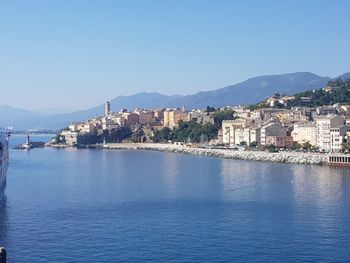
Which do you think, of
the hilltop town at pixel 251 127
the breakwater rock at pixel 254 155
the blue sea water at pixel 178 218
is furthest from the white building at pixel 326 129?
the blue sea water at pixel 178 218

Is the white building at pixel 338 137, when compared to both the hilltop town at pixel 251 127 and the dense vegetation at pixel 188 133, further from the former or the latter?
the dense vegetation at pixel 188 133

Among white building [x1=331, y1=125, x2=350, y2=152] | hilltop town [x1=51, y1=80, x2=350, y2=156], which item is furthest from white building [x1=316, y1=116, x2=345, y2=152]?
white building [x1=331, y1=125, x2=350, y2=152]

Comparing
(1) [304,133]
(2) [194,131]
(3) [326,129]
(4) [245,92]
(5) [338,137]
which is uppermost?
(4) [245,92]

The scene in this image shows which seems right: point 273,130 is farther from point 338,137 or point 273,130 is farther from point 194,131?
point 194,131

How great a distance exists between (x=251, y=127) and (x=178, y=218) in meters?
26.9

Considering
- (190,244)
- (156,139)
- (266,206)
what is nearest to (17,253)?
(190,244)

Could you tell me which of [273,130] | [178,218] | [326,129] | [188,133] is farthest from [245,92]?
[178,218]

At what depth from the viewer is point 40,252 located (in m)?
11.9

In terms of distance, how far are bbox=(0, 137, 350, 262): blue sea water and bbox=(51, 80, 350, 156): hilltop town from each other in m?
11.8

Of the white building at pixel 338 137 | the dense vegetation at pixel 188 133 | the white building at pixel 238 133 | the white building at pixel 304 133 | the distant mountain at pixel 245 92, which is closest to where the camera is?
the white building at pixel 338 137

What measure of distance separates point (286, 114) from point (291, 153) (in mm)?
13124

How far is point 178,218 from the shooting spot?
14930mm

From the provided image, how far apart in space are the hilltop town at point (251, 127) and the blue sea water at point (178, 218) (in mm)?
11819

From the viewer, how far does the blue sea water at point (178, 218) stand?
1190 cm
